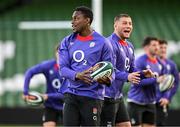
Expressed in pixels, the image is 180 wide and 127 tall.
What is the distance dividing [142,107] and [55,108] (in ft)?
5.61

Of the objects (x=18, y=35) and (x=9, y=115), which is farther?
(x=18, y=35)

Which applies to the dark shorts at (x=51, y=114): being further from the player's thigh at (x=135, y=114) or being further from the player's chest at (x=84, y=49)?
the player's chest at (x=84, y=49)

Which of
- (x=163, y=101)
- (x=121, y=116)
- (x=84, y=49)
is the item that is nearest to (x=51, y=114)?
(x=163, y=101)

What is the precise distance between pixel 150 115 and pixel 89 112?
4041 mm

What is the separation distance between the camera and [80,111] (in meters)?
8.34

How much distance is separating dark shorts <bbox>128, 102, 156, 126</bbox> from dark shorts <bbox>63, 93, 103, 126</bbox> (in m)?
3.77

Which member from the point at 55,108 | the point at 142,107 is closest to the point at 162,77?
the point at 142,107

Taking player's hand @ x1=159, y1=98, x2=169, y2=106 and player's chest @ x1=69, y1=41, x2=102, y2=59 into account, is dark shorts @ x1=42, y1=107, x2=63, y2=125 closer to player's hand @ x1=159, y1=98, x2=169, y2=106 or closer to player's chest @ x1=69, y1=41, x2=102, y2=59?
player's hand @ x1=159, y1=98, x2=169, y2=106

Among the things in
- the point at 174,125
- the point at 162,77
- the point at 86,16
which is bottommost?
the point at 174,125

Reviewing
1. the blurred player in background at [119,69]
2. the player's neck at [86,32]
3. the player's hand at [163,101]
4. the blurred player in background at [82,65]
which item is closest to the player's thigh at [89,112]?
the blurred player in background at [82,65]

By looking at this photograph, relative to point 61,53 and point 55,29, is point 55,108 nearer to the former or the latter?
point 61,53

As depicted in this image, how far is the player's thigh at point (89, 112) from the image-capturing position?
830 centimetres

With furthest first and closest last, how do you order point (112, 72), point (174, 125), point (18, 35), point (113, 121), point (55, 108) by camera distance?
point (18, 35), point (174, 125), point (55, 108), point (113, 121), point (112, 72)

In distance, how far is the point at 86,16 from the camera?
8.41m
